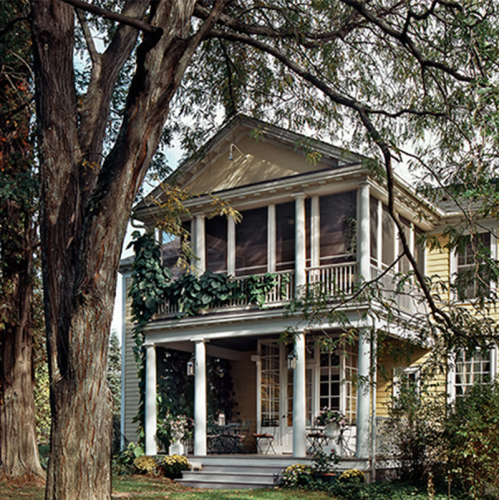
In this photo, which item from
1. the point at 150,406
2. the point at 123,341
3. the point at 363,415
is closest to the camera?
the point at 363,415

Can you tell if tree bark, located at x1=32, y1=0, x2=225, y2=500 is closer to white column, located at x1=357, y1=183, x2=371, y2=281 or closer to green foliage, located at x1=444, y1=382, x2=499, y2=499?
green foliage, located at x1=444, y1=382, x2=499, y2=499

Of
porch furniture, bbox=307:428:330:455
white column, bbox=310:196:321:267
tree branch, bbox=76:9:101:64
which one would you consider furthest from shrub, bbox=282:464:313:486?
tree branch, bbox=76:9:101:64

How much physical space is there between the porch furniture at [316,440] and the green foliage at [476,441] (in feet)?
11.5

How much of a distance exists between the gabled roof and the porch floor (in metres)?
6.47

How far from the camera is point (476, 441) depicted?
11602mm

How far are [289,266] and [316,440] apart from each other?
167 inches

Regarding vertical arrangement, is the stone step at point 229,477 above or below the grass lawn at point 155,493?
below

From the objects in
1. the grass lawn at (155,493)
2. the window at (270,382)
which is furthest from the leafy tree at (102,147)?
the window at (270,382)

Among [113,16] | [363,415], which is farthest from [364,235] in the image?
[113,16]

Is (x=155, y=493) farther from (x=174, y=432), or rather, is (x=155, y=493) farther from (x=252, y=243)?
(x=252, y=243)

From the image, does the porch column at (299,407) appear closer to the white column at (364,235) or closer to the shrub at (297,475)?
the shrub at (297,475)

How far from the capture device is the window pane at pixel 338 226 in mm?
15805

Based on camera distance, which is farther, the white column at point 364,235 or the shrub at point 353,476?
the white column at point 364,235

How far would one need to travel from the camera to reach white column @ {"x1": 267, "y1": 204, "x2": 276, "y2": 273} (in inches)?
636
